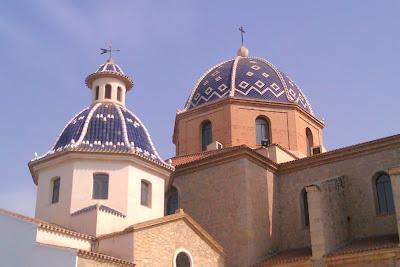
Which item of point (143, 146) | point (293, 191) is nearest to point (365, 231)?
point (293, 191)

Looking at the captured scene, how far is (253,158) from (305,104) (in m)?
6.85

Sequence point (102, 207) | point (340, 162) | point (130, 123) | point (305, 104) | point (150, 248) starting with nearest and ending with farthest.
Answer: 1. point (150, 248)
2. point (102, 207)
3. point (130, 123)
4. point (340, 162)
5. point (305, 104)

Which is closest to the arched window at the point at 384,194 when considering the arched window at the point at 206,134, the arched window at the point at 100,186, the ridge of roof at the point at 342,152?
the ridge of roof at the point at 342,152

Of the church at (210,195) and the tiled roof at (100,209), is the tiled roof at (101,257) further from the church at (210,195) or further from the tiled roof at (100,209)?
the tiled roof at (100,209)

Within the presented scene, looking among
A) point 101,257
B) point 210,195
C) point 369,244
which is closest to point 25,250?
point 101,257

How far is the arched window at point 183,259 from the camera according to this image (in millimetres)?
15633

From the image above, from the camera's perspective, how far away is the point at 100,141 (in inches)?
672

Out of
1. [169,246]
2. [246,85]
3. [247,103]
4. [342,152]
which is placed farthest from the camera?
[246,85]

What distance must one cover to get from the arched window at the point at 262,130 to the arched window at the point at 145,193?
7456mm

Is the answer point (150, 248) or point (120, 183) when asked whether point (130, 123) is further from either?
point (150, 248)

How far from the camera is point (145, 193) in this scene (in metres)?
17.4

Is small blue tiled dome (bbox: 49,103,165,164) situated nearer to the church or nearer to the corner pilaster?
the church

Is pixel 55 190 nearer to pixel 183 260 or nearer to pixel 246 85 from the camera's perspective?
pixel 183 260

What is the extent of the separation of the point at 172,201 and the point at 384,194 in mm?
7488
